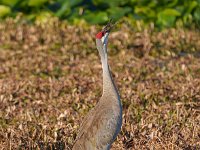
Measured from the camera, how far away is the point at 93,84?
890cm

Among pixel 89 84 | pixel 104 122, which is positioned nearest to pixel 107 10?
pixel 89 84

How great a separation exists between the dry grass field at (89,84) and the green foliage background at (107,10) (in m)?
0.31

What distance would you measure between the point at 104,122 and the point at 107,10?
6941 millimetres

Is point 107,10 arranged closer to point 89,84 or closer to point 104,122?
point 89,84

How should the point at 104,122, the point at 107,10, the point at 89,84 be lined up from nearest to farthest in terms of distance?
the point at 104,122 → the point at 89,84 → the point at 107,10

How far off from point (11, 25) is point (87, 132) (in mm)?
6811

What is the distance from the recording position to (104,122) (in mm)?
5625

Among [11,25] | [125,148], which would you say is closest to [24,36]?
[11,25]

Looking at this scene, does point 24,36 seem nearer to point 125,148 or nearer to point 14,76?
point 14,76

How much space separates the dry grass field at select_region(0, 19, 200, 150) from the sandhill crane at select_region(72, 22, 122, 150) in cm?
53

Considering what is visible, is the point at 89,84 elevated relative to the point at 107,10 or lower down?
lower down

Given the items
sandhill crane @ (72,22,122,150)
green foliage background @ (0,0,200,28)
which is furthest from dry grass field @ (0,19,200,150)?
→ sandhill crane @ (72,22,122,150)

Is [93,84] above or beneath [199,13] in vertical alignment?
beneath

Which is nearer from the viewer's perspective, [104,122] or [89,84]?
[104,122]
